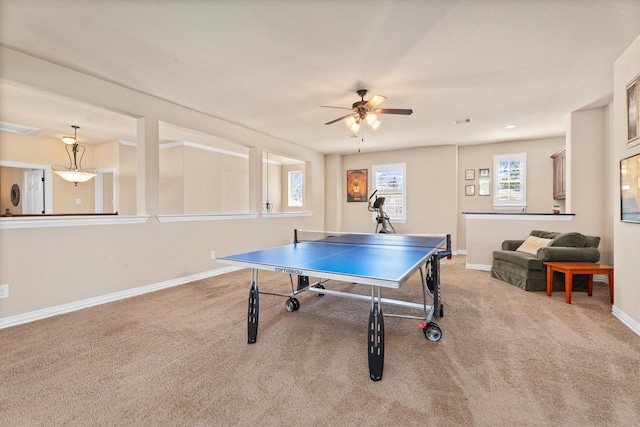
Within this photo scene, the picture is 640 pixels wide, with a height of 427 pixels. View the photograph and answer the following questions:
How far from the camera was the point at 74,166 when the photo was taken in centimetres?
638

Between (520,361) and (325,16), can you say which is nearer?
(520,361)

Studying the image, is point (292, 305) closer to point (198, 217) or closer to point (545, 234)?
point (198, 217)

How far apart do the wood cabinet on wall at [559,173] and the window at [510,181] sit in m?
0.55

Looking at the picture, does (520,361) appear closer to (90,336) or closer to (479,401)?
(479,401)

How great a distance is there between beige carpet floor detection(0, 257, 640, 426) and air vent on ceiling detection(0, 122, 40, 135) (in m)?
4.17

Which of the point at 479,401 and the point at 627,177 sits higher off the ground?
the point at 627,177

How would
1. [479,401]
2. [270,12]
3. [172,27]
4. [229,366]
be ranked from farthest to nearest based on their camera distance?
[172,27] → [270,12] → [229,366] → [479,401]

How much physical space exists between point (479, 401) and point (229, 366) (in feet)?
5.01

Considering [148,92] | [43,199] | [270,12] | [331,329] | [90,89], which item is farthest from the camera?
[43,199]

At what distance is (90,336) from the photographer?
2436 millimetres

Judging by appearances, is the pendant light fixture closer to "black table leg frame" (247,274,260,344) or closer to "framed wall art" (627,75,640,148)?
"black table leg frame" (247,274,260,344)

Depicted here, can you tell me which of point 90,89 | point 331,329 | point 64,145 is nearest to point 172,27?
point 90,89

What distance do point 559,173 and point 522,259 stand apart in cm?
270

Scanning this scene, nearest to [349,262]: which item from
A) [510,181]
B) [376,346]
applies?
[376,346]
